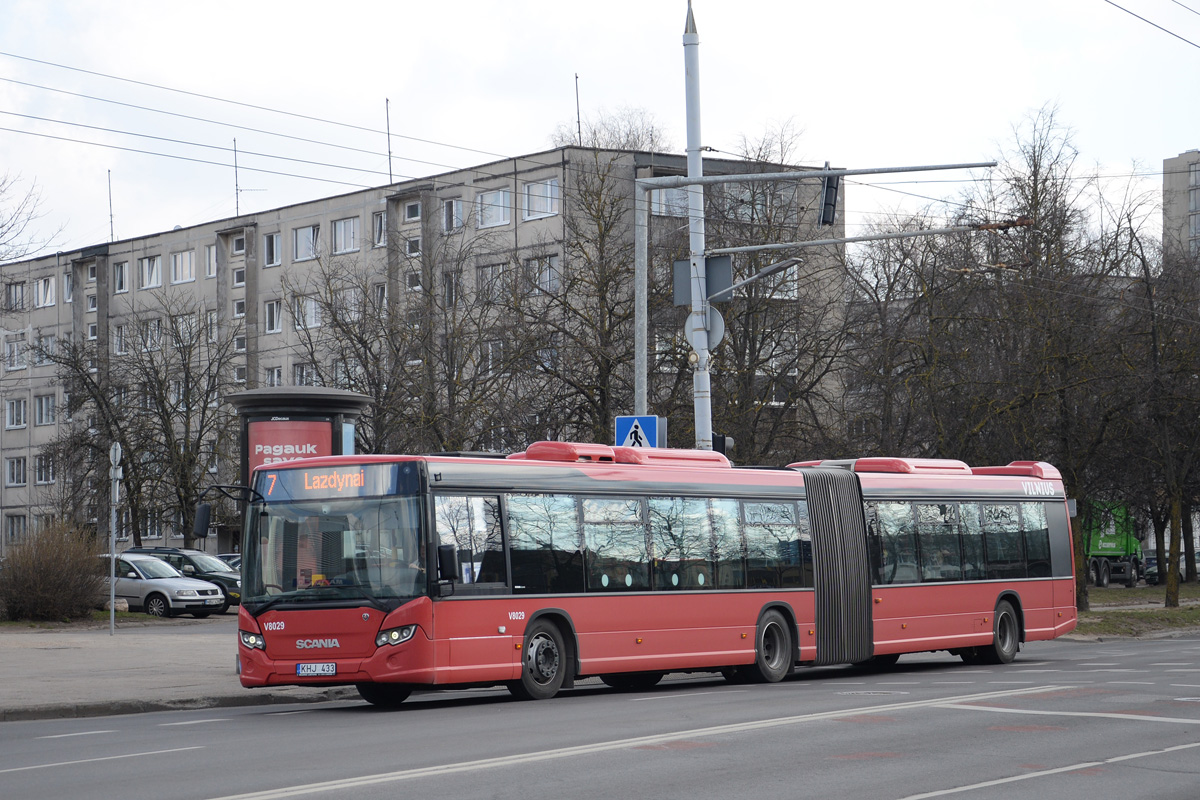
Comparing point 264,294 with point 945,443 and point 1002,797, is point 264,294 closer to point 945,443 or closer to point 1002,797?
point 945,443

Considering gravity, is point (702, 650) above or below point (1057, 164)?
below

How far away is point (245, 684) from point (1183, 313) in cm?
2785

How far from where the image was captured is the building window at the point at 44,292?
8306 centimetres

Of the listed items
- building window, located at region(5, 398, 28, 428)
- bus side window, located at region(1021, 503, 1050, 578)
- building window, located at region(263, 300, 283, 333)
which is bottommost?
bus side window, located at region(1021, 503, 1050, 578)

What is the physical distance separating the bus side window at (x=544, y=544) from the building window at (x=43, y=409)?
69.5m

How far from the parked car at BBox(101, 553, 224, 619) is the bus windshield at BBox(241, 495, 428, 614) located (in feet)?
73.9

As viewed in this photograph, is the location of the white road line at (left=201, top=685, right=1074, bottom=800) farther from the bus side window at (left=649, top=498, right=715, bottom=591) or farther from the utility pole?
the utility pole

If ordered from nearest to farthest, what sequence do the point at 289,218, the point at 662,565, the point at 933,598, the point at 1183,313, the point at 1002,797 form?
the point at 1002,797 < the point at 662,565 < the point at 933,598 < the point at 1183,313 < the point at 289,218

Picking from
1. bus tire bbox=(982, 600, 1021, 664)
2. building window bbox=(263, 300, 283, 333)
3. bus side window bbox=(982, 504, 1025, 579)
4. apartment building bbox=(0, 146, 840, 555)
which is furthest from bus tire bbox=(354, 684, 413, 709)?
building window bbox=(263, 300, 283, 333)

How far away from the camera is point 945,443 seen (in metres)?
37.3

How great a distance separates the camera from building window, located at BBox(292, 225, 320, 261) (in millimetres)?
69062

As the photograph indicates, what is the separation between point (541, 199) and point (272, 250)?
1877 cm

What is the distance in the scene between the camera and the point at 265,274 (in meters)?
71.7

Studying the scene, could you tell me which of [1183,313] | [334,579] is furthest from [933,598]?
[1183,313]
